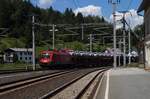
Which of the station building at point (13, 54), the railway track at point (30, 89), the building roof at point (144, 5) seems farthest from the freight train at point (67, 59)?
the railway track at point (30, 89)

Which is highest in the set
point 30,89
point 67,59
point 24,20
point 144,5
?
point 24,20

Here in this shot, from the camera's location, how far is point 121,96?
732 inches

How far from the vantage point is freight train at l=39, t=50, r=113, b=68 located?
228ft

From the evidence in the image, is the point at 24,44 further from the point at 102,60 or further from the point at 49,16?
the point at 102,60

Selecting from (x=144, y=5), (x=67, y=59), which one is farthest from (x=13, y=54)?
(x=144, y=5)

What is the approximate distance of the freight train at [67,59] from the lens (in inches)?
2739

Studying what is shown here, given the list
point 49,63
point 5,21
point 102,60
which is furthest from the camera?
point 5,21

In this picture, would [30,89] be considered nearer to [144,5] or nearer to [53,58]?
[144,5]

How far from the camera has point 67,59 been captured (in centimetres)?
7500

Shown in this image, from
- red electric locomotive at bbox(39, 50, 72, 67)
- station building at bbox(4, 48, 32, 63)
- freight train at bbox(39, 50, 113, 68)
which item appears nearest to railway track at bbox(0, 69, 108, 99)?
red electric locomotive at bbox(39, 50, 72, 67)

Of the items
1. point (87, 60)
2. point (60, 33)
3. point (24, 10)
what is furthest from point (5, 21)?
point (87, 60)

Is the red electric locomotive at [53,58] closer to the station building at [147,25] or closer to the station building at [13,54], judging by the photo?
the station building at [147,25]

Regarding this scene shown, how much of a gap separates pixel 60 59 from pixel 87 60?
52.2 feet

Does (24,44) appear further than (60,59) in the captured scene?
Yes
